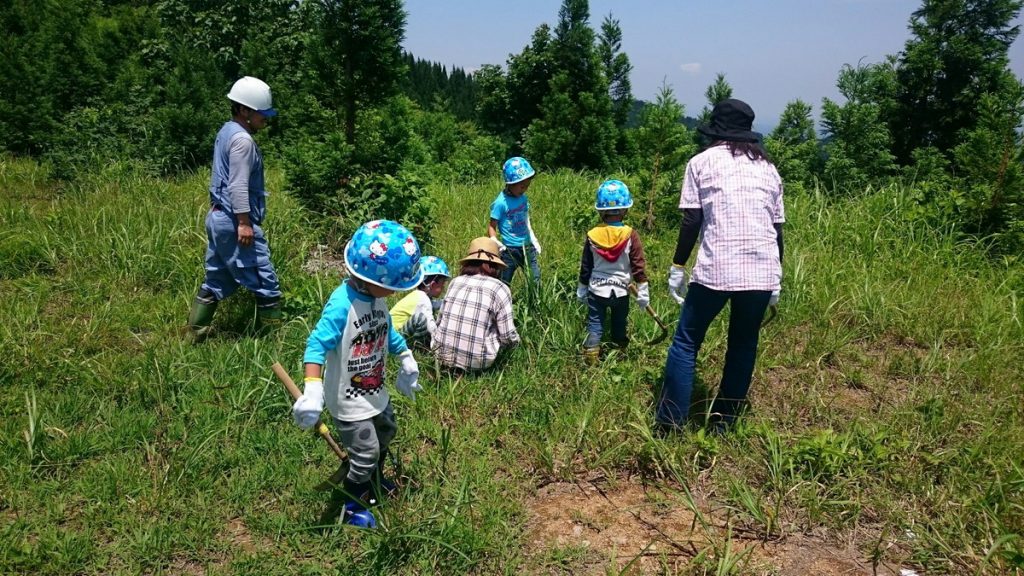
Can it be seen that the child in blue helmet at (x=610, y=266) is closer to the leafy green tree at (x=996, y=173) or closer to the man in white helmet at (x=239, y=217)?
the man in white helmet at (x=239, y=217)

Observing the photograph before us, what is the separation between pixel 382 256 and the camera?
7.61 ft

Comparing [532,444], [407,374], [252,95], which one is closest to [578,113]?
[252,95]

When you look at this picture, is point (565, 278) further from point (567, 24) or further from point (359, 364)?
point (567, 24)

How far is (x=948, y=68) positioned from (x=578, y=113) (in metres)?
8.12

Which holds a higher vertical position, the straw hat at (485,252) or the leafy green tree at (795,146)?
the leafy green tree at (795,146)

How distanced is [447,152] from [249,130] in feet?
39.7

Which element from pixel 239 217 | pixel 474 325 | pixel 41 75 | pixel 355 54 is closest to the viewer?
pixel 474 325

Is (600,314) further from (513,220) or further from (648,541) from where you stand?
(648,541)

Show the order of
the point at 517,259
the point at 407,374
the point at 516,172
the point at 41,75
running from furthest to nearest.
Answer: the point at 41,75
the point at 517,259
the point at 516,172
the point at 407,374

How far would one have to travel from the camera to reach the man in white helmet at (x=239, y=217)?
12.8 ft

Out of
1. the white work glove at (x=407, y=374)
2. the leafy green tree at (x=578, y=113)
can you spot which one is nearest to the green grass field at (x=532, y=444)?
the white work glove at (x=407, y=374)

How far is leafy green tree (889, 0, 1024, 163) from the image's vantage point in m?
12.3

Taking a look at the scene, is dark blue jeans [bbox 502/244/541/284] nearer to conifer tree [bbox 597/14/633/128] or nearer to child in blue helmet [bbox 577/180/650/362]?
child in blue helmet [bbox 577/180/650/362]

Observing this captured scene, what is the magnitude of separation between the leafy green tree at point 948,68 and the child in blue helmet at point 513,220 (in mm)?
11146
